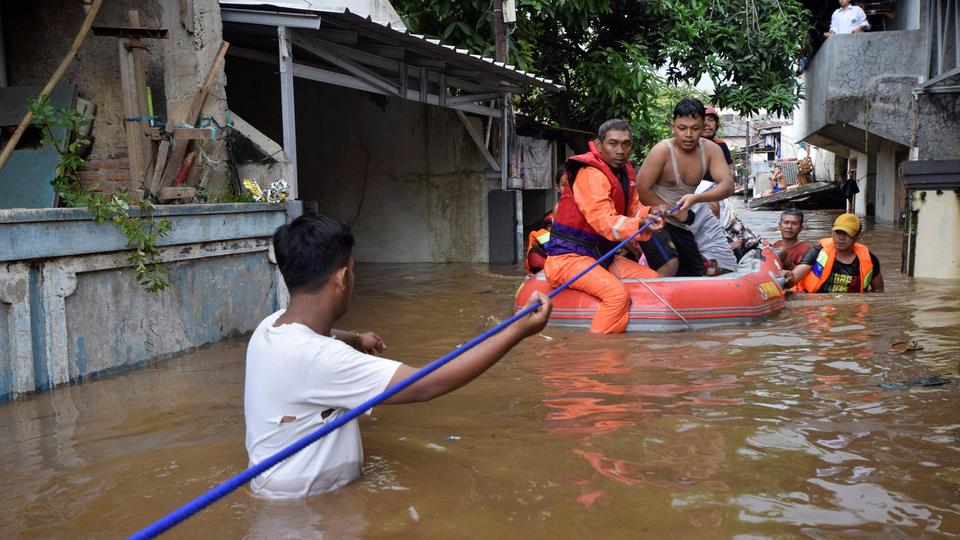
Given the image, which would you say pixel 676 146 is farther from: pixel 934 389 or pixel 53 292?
pixel 53 292

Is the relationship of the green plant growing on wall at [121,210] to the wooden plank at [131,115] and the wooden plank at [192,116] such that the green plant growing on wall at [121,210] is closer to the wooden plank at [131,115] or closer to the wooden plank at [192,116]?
the wooden plank at [131,115]

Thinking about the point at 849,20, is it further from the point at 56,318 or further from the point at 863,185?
the point at 56,318

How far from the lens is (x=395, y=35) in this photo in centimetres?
862

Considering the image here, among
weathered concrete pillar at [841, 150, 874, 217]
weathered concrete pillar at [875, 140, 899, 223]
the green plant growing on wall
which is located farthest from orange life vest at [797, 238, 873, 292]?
weathered concrete pillar at [841, 150, 874, 217]

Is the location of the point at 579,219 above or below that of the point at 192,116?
below

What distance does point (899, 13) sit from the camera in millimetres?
15781

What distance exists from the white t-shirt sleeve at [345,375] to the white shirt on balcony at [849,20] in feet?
46.7

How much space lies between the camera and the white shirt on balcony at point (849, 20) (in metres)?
14.9

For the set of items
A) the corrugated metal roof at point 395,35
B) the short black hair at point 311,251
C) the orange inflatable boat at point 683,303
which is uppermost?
the corrugated metal roof at point 395,35

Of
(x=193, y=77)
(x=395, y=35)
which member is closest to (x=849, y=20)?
(x=395, y=35)

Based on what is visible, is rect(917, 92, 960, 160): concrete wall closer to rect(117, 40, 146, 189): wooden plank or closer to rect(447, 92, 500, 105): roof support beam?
rect(447, 92, 500, 105): roof support beam

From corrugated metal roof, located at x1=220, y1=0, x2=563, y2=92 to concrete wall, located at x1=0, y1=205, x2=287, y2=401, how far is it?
1.78 metres

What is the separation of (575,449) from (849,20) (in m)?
13.7

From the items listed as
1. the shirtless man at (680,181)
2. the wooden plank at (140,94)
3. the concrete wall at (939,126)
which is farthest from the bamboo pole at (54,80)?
the concrete wall at (939,126)
